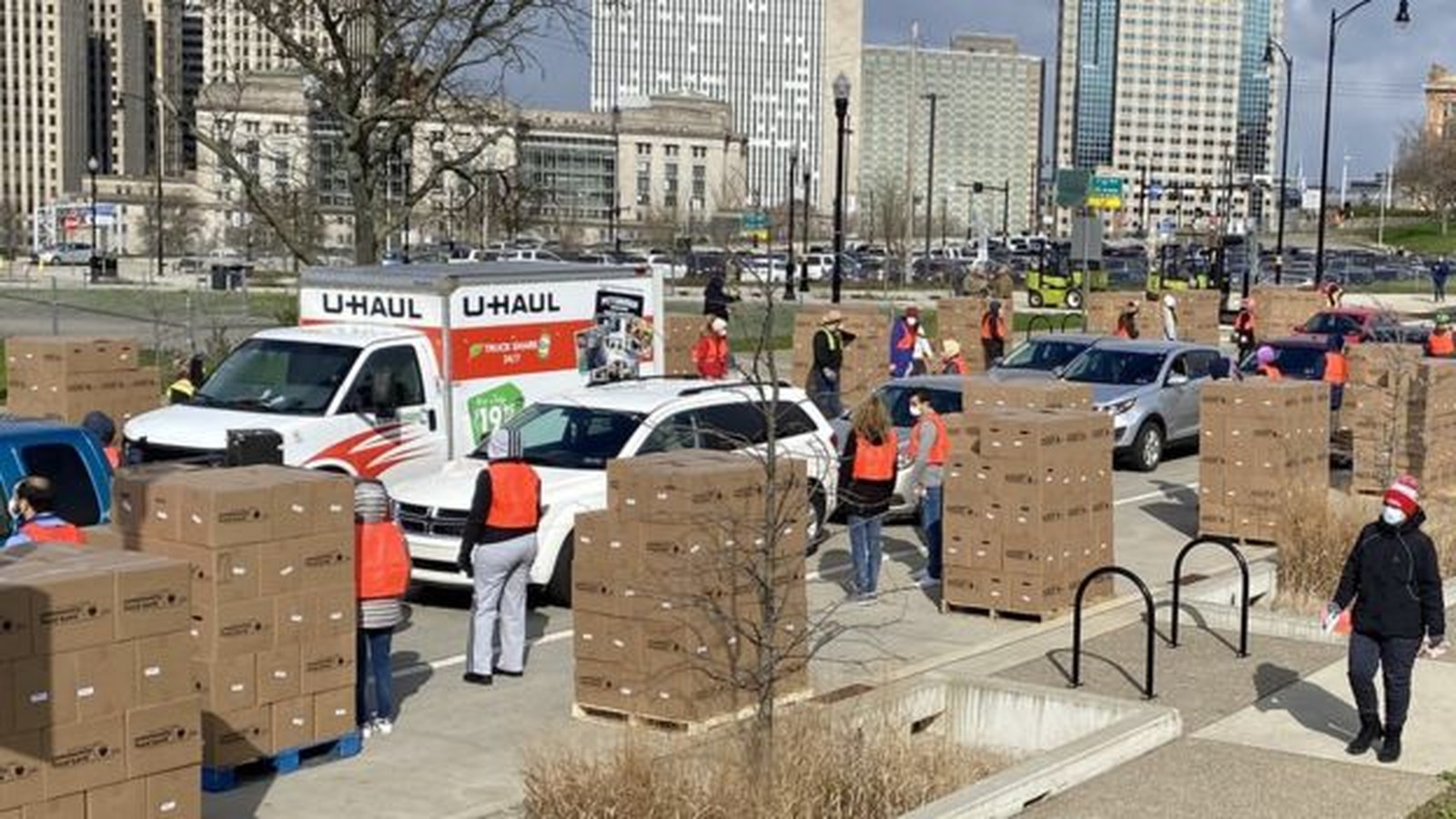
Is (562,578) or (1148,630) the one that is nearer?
(1148,630)

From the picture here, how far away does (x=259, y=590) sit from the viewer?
8.72 m

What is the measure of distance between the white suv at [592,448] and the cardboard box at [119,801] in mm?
4535

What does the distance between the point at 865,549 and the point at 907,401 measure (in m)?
5.53

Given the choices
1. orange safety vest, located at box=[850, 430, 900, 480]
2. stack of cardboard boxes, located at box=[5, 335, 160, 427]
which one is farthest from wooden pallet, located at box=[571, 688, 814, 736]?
stack of cardboard boxes, located at box=[5, 335, 160, 427]

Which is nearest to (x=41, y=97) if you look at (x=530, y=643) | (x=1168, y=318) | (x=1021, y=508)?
(x=1168, y=318)

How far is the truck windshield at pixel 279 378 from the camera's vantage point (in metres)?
15.4

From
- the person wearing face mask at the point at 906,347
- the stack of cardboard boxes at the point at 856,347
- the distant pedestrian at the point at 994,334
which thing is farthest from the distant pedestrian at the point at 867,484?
the distant pedestrian at the point at 994,334

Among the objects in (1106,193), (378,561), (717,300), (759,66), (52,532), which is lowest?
(378,561)

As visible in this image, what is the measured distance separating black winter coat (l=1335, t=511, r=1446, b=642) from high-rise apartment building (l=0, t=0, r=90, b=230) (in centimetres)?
18886

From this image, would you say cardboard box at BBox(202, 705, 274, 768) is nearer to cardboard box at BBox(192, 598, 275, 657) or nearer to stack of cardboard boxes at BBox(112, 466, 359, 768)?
stack of cardboard boxes at BBox(112, 466, 359, 768)

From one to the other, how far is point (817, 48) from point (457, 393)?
455ft

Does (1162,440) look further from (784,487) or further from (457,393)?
(784,487)

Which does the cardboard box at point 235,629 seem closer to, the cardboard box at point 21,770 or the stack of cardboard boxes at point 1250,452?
the cardboard box at point 21,770

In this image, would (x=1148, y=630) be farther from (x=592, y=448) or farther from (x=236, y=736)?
(x=592, y=448)
